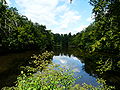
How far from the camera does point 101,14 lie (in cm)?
802

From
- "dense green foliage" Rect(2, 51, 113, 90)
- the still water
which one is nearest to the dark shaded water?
the still water

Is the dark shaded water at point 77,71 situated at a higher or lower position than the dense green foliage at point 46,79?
lower

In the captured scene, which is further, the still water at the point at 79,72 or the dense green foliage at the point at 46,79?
the still water at the point at 79,72

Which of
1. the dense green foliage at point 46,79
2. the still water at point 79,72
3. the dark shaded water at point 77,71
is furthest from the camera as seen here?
the dark shaded water at point 77,71

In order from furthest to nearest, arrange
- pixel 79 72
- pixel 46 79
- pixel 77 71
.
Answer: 1. pixel 79 72
2. pixel 77 71
3. pixel 46 79

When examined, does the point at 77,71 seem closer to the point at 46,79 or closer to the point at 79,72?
the point at 46,79

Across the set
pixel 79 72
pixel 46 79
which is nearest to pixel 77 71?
pixel 46 79

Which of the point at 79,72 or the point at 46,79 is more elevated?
the point at 46,79

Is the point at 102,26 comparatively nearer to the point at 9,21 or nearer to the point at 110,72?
the point at 9,21

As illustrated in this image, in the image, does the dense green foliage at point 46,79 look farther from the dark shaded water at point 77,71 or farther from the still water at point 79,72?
the dark shaded water at point 77,71

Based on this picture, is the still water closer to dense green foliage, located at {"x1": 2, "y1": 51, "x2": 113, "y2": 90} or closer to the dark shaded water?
the dark shaded water

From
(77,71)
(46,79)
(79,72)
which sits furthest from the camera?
(79,72)

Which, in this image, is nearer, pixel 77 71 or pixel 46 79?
pixel 46 79

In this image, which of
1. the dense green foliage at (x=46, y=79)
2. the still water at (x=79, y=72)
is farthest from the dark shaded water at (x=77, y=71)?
the dense green foliage at (x=46, y=79)
